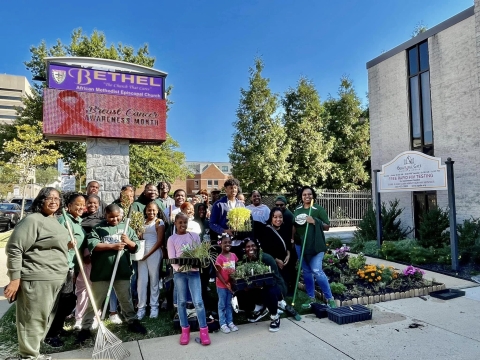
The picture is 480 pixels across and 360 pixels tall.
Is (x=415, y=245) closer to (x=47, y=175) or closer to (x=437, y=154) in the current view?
(x=437, y=154)

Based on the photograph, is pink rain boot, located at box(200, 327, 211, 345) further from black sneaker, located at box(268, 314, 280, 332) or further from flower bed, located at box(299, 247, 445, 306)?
flower bed, located at box(299, 247, 445, 306)

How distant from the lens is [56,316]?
3.78 m

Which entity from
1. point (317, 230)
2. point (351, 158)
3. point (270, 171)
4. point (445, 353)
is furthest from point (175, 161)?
point (445, 353)

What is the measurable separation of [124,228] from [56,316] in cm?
124

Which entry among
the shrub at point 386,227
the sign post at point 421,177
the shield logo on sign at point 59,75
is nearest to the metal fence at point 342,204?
the shrub at point 386,227

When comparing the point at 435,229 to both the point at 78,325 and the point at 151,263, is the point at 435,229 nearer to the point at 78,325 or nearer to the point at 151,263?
the point at 151,263

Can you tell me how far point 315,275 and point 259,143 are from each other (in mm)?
13934

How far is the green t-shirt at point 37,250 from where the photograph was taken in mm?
2885

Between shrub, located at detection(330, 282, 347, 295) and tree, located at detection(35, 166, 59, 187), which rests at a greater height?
tree, located at detection(35, 166, 59, 187)

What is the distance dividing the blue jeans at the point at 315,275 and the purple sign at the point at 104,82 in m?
5.96

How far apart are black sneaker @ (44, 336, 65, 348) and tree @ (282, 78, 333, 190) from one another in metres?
15.9

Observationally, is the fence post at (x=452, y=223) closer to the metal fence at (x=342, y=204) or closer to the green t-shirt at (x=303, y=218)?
the green t-shirt at (x=303, y=218)

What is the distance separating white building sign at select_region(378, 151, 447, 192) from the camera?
759cm

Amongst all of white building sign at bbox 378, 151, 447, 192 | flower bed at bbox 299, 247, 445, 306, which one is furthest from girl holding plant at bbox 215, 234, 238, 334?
white building sign at bbox 378, 151, 447, 192
